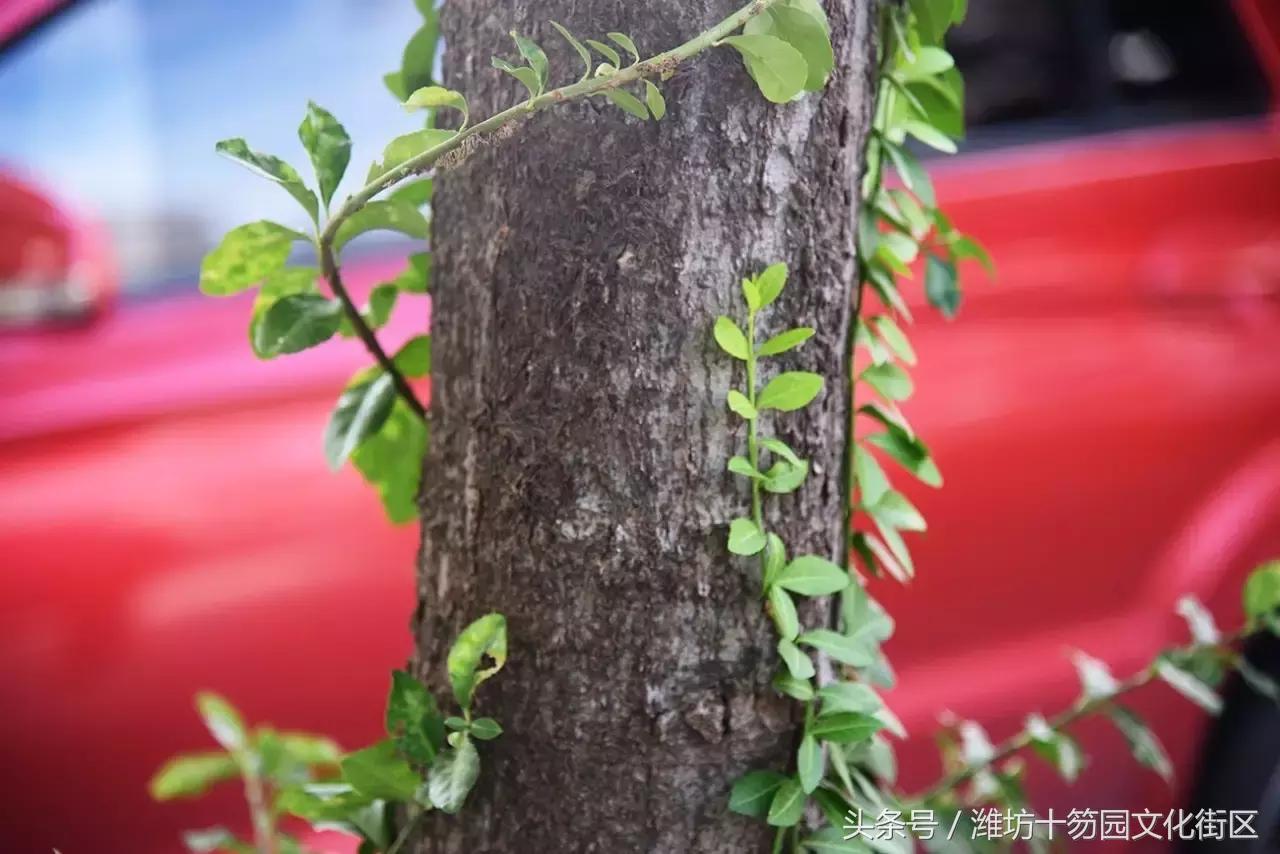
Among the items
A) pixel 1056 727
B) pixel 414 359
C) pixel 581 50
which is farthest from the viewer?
pixel 1056 727

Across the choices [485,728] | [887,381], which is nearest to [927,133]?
[887,381]

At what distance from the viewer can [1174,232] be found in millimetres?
1877

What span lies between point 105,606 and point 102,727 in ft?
0.46

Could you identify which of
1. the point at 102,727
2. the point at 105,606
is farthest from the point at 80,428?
the point at 102,727

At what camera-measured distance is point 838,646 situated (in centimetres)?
71

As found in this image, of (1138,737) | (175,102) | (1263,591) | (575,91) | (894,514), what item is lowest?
(1138,737)

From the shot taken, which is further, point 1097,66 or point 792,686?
point 1097,66

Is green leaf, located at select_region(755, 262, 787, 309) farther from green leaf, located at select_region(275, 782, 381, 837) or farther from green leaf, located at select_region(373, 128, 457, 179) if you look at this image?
green leaf, located at select_region(275, 782, 381, 837)

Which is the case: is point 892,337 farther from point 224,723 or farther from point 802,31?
point 224,723

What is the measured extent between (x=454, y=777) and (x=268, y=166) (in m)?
0.37

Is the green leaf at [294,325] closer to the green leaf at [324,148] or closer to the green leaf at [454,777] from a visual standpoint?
the green leaf at [324,148]

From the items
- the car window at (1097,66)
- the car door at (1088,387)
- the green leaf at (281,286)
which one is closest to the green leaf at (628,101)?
the green leaf at (281,286)

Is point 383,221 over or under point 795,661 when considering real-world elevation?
over

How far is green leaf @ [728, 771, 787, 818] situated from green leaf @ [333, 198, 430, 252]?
418 mm
